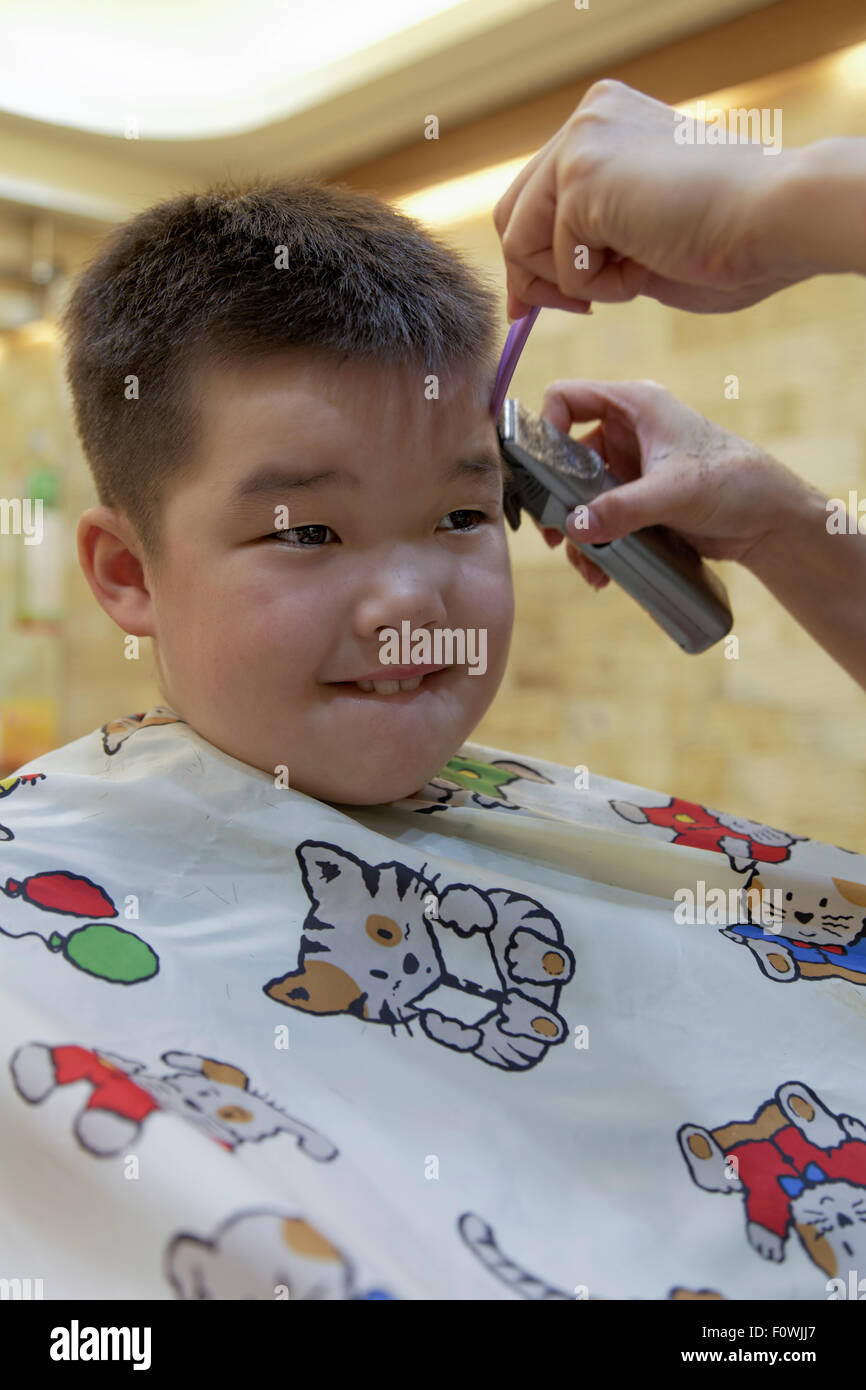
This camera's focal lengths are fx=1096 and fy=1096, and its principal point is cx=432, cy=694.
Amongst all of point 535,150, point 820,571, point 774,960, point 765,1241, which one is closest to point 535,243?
point 820,571

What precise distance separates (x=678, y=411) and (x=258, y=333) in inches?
17.1

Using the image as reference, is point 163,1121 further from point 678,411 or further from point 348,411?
point 678,411

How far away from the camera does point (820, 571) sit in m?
1.05

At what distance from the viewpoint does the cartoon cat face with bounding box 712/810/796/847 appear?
3.38 feet

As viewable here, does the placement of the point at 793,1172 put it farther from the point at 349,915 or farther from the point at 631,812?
the point at 631,812

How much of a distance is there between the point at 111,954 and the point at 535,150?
198cm

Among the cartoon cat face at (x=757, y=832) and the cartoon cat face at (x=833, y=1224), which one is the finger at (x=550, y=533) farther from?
the cartoon cat face at (x=833, y=1224)

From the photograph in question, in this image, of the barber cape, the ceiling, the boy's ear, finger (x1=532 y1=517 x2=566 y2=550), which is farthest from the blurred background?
the boy's ear

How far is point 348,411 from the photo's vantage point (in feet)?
2.56

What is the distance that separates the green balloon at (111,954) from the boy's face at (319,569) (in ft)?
0.69

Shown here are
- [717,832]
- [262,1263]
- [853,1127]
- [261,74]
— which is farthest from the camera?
[261,74]

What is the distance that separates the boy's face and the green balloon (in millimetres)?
209

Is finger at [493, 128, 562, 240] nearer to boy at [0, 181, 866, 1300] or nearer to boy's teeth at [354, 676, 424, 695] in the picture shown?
boy at [0, 181, 866, 1300]

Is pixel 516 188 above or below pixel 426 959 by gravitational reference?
above
